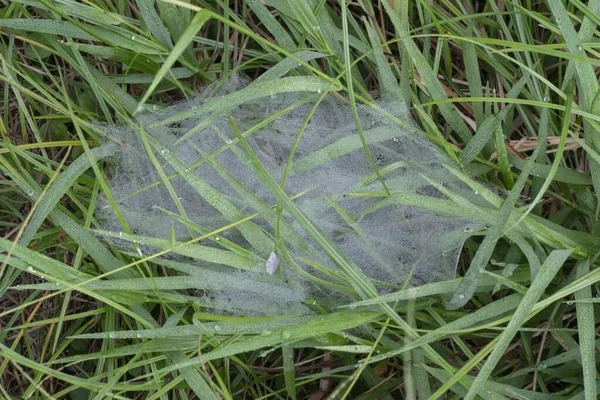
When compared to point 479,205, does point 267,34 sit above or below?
above

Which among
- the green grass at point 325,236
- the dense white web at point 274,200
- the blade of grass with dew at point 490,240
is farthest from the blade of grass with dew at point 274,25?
the blade of grass with dew at point 490,240

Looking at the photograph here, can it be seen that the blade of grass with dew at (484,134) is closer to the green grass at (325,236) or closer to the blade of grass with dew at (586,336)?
the green grass at (325,236)

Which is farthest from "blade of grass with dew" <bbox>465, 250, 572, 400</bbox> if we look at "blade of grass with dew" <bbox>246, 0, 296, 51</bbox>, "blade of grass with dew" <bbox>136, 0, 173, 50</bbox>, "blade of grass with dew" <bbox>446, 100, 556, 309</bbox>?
"blade of grass with dew" <bbox>136, 0, 173, 50</bbox>

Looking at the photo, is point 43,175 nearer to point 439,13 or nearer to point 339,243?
point 339,243

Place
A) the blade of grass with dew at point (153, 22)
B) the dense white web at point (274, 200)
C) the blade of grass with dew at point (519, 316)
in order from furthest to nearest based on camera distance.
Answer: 1. the blade of grass with dew at point (153, 22)
2. the dense white web at point (274, 200)
3. the blade of grass with dew at point (519, 316)

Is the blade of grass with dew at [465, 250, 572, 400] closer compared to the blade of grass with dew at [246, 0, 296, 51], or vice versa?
the blade of grass with dew at [465, 250, 572, 400]

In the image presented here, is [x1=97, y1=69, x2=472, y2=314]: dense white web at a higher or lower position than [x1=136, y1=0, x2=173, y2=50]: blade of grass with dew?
lower

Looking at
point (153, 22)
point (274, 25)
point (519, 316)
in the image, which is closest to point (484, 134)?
point (519, 316)

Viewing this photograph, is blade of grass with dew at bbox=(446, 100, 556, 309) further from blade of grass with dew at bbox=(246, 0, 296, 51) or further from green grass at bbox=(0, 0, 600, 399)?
blade of grass with dew at bbox=(246, 0, 296, 51)

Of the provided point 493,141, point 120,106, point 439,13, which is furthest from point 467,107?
point 120,106
